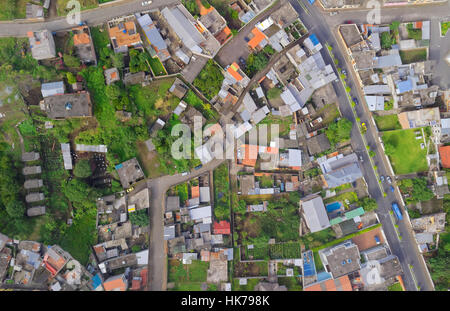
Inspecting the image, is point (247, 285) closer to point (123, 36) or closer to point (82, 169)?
point (82, 169)

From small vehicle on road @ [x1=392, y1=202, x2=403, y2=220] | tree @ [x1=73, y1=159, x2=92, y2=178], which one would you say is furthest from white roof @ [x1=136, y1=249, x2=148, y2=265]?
small vehicle on road @ [x1=392, y1=202, x2=403, y2=220]

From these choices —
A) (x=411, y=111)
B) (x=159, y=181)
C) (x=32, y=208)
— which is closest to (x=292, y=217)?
(x=159, y=181)

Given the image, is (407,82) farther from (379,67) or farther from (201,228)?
(201,228)

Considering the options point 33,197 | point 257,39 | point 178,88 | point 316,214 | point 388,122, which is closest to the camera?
point 316,214

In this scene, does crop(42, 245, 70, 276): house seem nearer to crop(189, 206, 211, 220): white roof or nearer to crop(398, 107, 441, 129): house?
crop(189, 206, 211, 220): white roof

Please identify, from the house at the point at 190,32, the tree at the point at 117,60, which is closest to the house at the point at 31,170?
the tree at the point at 117,60

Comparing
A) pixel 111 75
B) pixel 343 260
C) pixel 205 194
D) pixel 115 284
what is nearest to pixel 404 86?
pixel 343 260
